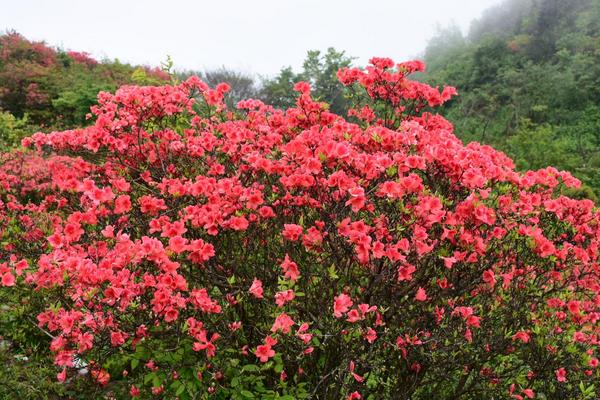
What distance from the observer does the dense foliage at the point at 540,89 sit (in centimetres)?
1496

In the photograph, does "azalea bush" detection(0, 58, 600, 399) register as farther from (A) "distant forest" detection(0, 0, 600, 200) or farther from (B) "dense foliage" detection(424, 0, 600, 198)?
(B) "dense foliage" detection(424, 0, 600, 198)

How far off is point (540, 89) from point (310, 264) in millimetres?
21131

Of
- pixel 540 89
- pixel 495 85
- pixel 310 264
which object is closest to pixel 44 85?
pixel 310 264

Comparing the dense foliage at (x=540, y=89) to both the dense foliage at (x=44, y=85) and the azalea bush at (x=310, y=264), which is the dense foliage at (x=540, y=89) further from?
the dense foliage at (x=44, y=85)

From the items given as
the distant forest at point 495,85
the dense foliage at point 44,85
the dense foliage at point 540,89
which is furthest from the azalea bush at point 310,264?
the dense foliage at point 44,85

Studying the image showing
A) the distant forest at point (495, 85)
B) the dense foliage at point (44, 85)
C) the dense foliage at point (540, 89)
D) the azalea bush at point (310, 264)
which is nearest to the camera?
the azalea bush at point (310, 264)

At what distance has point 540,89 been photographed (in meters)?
20.6

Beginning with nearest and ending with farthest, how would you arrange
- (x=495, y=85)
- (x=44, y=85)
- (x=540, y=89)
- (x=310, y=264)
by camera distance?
(x=310, y=264) → (x=44, y=85) → (x=540, y=89) → (x=495, y=85)

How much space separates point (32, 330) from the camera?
4438 mm

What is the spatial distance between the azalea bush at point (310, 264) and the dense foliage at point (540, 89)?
10.9 meters

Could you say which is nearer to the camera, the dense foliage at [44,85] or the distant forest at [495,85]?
the distant forest at [495,85]

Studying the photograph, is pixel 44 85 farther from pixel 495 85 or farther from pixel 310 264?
pixel 495 85

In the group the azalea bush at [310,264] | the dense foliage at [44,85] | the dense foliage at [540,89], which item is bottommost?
the dense foliage at [540,89]

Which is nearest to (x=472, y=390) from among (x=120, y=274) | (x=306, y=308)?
(x=306, y=308)
